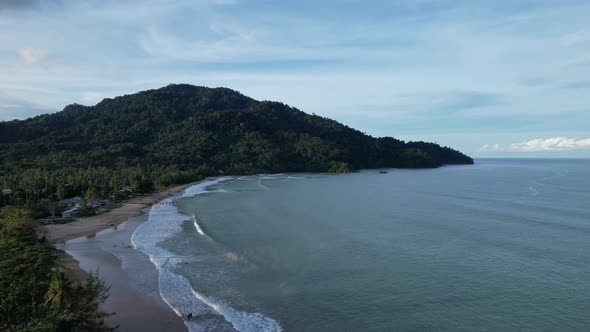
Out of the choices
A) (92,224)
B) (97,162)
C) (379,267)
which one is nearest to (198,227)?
(92,224)

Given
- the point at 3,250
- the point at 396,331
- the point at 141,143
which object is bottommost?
the point at 396,331

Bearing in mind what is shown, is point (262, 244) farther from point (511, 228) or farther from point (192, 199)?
point (192, 199)

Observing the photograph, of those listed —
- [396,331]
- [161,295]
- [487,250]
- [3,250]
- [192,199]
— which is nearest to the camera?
[396,331]

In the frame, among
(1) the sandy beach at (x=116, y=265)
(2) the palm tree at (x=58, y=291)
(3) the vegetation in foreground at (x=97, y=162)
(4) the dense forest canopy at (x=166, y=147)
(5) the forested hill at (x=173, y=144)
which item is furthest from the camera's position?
(5) the forested hill at (x=173, y=144)

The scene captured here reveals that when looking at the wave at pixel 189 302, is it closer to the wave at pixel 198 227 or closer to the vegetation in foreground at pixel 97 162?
the wave at pixel 198 227

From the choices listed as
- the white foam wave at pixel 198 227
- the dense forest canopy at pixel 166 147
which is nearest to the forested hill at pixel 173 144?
the dense forest canopy at pixel 166 147

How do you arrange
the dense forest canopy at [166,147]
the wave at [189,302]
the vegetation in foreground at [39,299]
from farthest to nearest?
the dense forest canopy at [166,147], the wave at [189,302], the vegetation in foreground at [39,299]

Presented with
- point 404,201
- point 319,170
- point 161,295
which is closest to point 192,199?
point 404,201
